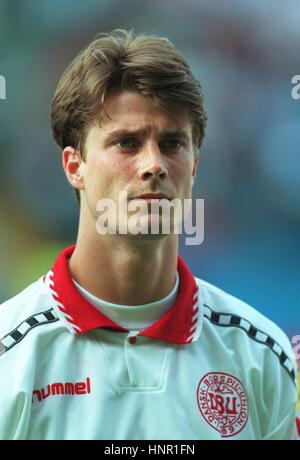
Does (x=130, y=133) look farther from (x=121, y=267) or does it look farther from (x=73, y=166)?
(x=121, y=267)

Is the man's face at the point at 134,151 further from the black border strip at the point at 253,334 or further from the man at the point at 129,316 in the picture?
the black border strip at the point at 253,334

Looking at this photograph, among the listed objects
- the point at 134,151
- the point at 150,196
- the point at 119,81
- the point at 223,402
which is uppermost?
the point at 119,81

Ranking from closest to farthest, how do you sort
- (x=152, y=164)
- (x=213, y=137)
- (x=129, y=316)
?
(x=152, y=164), (x=129, y=316), (x=213, y=137)

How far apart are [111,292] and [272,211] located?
0.56m

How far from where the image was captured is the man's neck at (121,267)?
151cm

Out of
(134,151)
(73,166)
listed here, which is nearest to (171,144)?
(134,151)

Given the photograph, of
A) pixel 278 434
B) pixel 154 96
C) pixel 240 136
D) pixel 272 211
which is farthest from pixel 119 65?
pixel 278 434

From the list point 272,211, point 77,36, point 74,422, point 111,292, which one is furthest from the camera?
point 272,211

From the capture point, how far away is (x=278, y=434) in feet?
5.14

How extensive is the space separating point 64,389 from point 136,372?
0.17m

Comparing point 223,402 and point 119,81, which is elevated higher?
point 119,81

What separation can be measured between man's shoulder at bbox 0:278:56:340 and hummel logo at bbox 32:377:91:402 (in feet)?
0.47

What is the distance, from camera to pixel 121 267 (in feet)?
5.01
